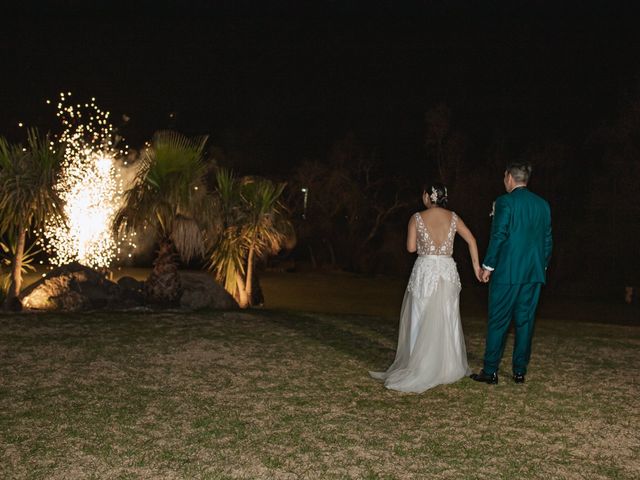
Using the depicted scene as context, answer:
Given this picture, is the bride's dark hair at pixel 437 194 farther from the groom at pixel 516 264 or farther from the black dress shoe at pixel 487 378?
the black dress shoe at pixel 487 378

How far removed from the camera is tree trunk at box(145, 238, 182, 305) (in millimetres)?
14000

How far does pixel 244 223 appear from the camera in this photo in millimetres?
16531

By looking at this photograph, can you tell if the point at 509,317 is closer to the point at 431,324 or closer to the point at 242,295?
the point at 431,324

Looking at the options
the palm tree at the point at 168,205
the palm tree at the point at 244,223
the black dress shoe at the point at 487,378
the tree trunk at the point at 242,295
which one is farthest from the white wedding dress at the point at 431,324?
the tree trunk at the point at 242,295

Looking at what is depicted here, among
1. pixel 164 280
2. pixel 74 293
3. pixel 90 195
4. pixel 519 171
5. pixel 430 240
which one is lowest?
pixel 74 293

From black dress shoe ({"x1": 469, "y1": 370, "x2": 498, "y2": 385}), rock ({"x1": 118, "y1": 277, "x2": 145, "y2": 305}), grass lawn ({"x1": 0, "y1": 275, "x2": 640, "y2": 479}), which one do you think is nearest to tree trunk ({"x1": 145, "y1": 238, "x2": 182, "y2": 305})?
rock ({"x1": 118, "y1": 277, "x2": 145, "y2": 305})

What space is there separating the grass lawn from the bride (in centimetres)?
32

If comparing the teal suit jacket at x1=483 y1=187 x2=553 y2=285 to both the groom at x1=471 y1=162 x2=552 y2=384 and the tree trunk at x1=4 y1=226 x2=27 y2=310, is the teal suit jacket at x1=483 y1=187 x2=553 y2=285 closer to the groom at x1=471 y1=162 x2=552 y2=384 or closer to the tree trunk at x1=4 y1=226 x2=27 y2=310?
the groom at x1=471 y1=162 x2=552 y2=384

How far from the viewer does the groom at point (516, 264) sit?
691 cm

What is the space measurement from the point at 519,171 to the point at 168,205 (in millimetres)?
8144

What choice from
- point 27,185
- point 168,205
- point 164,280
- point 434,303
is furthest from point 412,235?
point 27,185

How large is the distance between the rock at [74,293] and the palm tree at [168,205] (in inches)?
25.8

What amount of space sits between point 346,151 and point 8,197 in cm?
2455

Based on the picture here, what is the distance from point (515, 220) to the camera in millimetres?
6914
